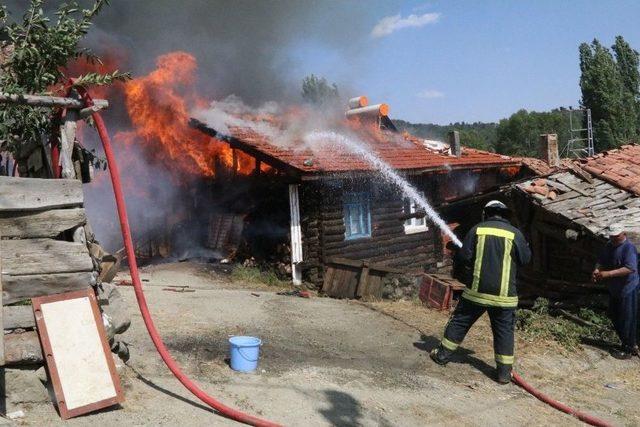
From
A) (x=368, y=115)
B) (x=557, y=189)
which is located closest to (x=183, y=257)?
(x=368, y=115)

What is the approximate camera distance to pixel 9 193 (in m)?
4.25

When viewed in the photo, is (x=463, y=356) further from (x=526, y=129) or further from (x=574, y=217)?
(x=526, y=129)

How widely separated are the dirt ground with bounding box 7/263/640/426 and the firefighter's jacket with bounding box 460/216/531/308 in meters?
1.02

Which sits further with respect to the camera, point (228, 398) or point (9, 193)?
point (228, 398)

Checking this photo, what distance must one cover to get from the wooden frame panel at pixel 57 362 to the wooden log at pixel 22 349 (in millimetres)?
92

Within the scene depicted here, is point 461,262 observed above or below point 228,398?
above

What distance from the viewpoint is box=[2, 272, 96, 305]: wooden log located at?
426 centimetres

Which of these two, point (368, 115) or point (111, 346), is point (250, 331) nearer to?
point (111, 346)

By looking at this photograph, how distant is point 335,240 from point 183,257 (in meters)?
4.80

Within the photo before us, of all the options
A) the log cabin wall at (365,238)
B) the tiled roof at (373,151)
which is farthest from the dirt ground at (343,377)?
the tiled roof at (373,151)

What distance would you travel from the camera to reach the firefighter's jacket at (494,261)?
20.2 ft

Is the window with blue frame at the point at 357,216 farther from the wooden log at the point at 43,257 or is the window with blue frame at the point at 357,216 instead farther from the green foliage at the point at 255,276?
the wooden log at the point at 43,257

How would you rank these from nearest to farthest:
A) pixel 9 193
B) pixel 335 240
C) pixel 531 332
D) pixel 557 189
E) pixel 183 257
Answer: pixel 9 193 → pixel 531 332 → pixel 557 189 → pixel 335 240 → pixel 183 257

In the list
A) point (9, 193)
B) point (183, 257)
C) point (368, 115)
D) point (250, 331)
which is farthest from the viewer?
point (368, 115)
